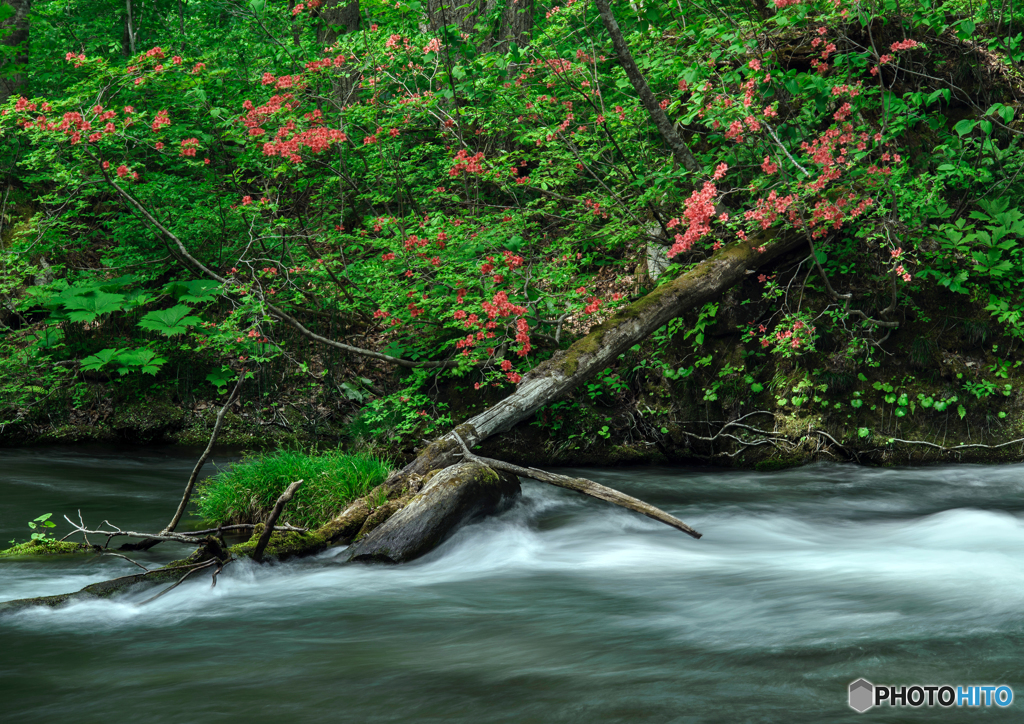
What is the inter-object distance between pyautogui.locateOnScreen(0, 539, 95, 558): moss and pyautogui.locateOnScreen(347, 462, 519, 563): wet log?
194 centimetres

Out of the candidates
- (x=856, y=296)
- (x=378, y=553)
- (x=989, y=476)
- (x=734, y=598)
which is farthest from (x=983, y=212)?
(x=378, y=553)

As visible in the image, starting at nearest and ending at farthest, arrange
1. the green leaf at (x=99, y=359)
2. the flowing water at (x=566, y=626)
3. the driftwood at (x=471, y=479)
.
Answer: the flowing water at (x=566, y=626) → the driftwood at (x=471, y=479) → the green leaf at (x=99, y=359)

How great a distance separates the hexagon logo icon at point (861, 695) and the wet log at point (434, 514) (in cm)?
295

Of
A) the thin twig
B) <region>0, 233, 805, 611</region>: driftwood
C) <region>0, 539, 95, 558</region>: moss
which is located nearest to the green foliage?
<region>0, 233, 805, 611</region>: driftwood

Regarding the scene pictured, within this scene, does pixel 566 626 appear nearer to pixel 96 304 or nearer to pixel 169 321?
pixel 169 321

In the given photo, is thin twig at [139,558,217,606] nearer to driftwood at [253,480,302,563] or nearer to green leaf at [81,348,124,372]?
driftwood at [253,480,302,563]

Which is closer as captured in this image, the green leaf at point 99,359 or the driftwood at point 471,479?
the driftwood at point 471,479

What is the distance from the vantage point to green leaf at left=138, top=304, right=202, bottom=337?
9.60 metres

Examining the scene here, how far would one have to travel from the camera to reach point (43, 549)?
512cm

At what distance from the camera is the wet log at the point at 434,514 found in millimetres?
5016

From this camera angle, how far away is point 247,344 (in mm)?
8258

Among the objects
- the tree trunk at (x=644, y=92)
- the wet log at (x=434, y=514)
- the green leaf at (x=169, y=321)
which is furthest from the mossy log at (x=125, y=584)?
the green leaf at (x=169, y=321)

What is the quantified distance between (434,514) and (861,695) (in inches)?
121

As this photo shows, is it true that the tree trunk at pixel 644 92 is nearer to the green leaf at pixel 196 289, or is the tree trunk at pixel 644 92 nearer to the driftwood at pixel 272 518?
the driftwood at pixel 272 518
